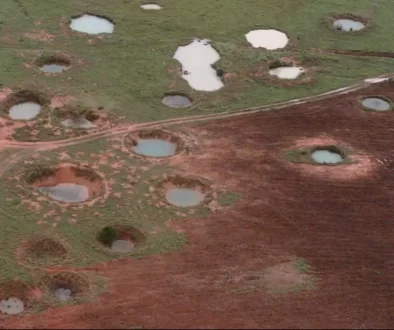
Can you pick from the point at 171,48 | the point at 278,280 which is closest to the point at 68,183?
the point at 278,280

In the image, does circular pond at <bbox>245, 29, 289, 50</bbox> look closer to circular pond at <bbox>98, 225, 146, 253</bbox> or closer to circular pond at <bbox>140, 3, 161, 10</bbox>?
circular pond at <bbox>140, 3, 161, 10</bbox>

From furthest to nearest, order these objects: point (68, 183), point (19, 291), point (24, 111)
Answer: point (24, 111)
point (68, 183)
point (19, 291)

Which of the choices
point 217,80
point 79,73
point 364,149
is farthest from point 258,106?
point 79,73

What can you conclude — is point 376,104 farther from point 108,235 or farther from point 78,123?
point 108,235

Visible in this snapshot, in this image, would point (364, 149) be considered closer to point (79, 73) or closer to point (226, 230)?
point (226, 230)

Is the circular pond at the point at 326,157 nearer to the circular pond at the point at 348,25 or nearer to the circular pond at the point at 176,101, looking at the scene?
the circular pond at the point at 176,101

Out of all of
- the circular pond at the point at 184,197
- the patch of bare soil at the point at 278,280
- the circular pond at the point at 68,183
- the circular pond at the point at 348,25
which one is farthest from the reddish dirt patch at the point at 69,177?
the circular pond at the point at 348,25

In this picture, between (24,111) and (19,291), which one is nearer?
(19,291)

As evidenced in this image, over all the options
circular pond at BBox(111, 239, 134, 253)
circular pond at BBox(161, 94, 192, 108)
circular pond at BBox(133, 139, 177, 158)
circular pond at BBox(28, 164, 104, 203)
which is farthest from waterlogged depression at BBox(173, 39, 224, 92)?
circular pond at BBox(111, 239, 134, 253)

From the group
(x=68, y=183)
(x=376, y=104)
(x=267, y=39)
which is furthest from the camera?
(x=267, y=39)
